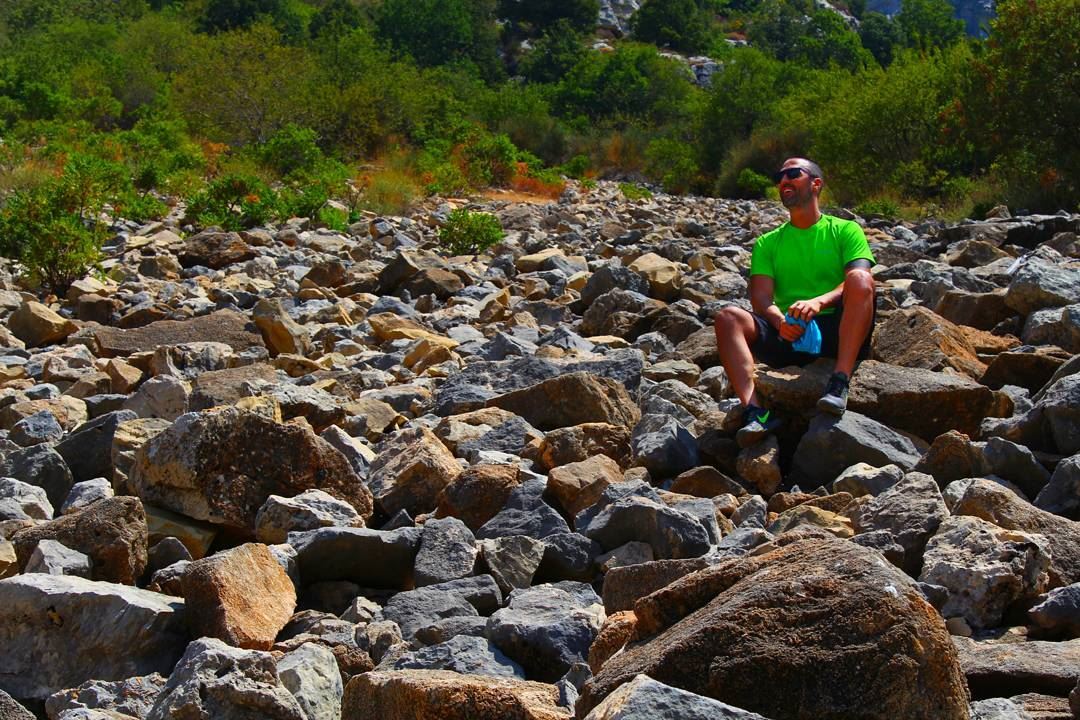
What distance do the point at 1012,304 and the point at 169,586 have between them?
436 centimetres

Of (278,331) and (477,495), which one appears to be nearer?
(477,495)

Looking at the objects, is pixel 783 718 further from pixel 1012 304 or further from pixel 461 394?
pixel 1012 304

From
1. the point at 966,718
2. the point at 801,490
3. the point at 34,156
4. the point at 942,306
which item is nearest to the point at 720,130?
the point at 34,156

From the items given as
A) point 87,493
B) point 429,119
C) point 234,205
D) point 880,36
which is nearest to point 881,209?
point 234,205

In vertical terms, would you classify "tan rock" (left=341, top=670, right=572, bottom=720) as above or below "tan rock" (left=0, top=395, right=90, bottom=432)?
above

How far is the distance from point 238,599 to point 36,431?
230 cm

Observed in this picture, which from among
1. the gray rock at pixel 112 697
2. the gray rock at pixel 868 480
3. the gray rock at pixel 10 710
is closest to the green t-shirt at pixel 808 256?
the gray rock at pixel 868 480

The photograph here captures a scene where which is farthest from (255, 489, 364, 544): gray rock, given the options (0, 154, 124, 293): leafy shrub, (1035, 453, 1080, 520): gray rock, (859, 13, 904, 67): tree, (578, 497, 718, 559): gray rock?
(859, 13, 904, 67): tree

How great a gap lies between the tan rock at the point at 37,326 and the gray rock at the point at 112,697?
4933mm

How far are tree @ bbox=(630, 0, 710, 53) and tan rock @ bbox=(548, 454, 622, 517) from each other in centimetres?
6574

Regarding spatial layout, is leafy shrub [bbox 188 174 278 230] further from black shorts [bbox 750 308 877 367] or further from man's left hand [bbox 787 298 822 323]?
man's left hand [bbox 787 298 822 323]

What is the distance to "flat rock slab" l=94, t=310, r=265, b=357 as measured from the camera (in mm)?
6723

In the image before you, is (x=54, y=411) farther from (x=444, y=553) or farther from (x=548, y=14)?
(x=548, y=14)

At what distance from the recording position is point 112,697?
2.55m
